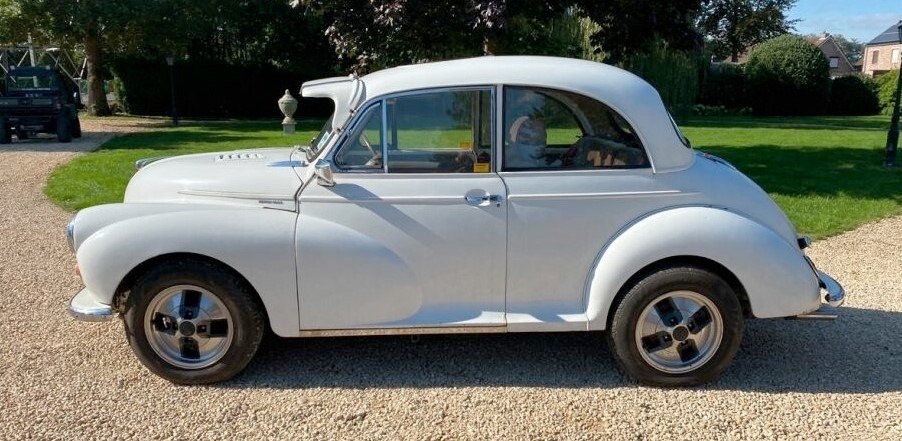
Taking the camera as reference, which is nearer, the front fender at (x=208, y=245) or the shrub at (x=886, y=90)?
the front fender at (x=208, y=245)

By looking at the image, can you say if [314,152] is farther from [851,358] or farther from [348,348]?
[851,358]

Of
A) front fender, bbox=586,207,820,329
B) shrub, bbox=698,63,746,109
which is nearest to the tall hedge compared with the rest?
shrub, bbox=698,63,746,109

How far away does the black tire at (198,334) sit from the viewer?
3590 mm

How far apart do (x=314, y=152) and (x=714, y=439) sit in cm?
259

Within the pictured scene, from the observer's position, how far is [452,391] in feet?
12.2

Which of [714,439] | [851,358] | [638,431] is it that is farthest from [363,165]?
[851,358]

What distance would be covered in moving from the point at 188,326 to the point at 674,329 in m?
2.64

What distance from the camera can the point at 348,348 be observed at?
4293 millimetres

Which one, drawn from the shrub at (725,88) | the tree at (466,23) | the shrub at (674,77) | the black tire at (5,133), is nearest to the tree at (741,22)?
the shrub at (725,88)

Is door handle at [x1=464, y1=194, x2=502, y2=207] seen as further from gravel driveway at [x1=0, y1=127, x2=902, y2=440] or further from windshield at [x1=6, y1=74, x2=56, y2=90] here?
windshield at [x1=6, y1=74, x2=56, y2=90]

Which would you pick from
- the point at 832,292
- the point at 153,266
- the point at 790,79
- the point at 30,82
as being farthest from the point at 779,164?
the point at 790,79

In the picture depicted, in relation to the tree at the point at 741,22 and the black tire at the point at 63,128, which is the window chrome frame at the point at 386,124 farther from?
the tree at the point at 741,22

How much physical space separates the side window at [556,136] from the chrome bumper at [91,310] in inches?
90.0

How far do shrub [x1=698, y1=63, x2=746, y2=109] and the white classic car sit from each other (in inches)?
1272
